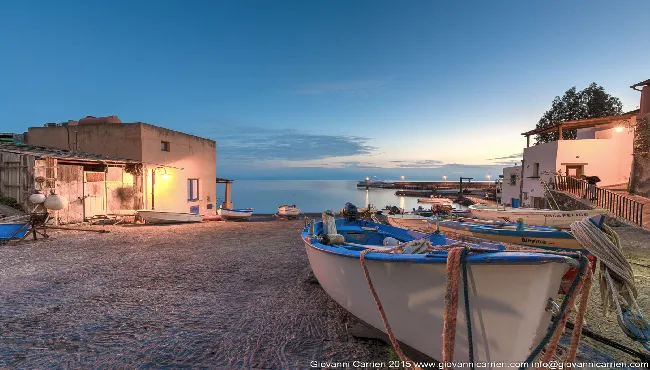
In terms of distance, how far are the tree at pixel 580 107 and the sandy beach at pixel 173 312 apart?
33028 millimetres

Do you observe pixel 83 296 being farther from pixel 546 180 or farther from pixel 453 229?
pixel 546 180

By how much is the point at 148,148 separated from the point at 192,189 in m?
4.65

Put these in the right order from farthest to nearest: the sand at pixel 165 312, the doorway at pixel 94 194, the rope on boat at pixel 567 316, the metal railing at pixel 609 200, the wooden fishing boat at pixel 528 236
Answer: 1. the doorway at pixel 94 194
2. the metal railing at pixel 609 200
3. the wooden fishing boat at pixel 528 236
4. the sand at pixel 165 312
5. the rope on boat at pixel 567 316

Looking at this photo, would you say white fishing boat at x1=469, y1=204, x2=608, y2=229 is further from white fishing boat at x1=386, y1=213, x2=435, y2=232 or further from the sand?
the sand

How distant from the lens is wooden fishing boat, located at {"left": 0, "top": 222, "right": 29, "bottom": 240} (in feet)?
33.7

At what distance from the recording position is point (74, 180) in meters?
13.8

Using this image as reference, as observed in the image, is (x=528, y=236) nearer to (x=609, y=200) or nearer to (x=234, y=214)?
(x=609, y=200)

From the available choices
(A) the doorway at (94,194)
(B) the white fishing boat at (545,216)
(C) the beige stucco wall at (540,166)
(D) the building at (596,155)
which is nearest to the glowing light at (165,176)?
(A) the doorway at (94,194)

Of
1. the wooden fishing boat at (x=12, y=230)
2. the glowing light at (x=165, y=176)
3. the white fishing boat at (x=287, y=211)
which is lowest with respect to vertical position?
the white fishing boat at (x=287, y=211)

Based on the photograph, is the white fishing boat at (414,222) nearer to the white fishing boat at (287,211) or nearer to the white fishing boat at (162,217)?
the white fishing boat at (287,211)

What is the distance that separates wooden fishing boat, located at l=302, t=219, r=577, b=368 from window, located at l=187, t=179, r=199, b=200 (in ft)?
64.1

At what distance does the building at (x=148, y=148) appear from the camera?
679 inches

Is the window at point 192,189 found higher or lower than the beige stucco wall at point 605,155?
lower

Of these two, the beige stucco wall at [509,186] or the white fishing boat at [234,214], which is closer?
the white fishing boat at [234,214]
